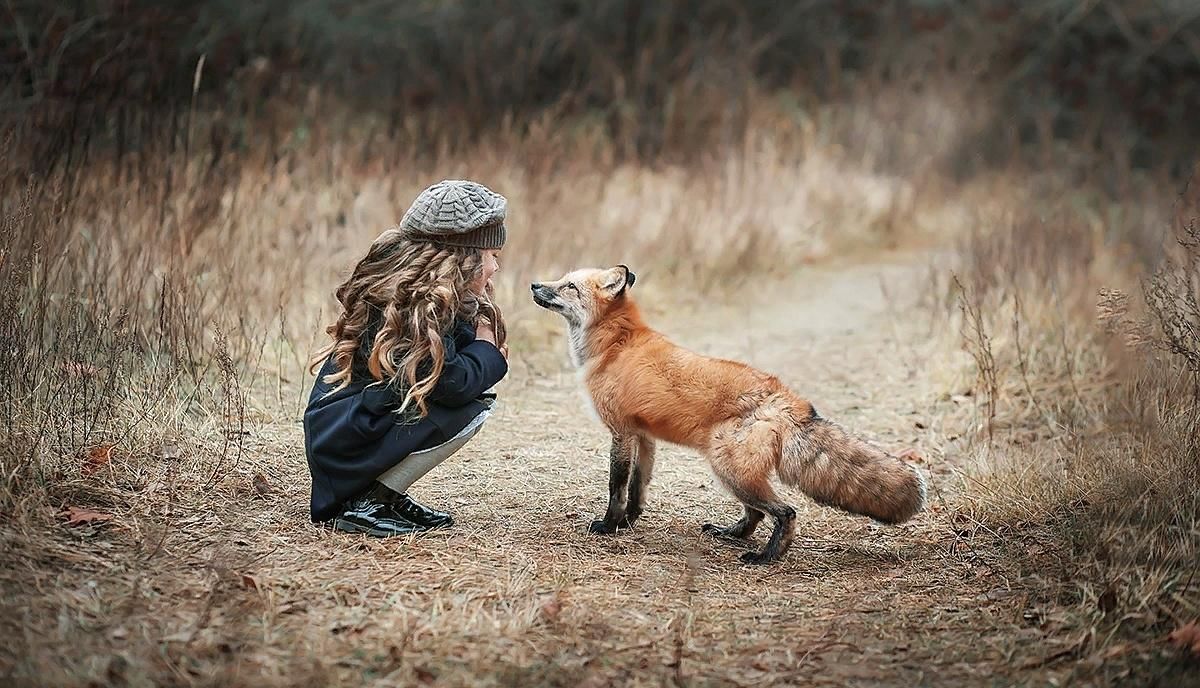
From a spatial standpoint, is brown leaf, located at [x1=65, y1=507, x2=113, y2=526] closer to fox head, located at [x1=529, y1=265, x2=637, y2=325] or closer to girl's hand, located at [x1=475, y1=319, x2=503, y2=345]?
girl's hand, located at [x1=475, y1=319, x2=503, y2=345]

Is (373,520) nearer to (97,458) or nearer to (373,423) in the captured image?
(373,423)

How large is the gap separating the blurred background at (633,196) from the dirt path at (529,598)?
0.25 meters

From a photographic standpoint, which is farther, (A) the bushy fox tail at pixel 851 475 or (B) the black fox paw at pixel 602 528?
(B) the black fox paw at pixel 602 528

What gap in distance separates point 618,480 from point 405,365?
1108mm

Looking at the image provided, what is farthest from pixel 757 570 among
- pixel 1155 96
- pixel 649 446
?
pixel 1155 96

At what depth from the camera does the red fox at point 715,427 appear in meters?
4.75

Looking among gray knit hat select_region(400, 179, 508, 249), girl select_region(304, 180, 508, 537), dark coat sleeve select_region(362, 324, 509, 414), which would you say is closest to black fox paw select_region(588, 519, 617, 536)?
girl select_region(304, 180, 508, 537)

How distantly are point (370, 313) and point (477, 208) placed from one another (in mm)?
641

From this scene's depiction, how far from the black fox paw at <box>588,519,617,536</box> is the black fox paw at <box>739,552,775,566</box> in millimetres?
607

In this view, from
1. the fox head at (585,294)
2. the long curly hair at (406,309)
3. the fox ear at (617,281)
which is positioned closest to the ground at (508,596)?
the long curly hair at (406,309)

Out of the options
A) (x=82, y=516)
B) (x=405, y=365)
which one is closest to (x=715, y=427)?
(x=405, y=365)

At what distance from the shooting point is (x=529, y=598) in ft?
14.0

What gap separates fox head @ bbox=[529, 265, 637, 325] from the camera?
5.44 metres

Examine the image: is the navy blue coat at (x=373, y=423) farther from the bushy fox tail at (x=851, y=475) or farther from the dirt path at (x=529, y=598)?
the bushy fox tail at (x=851, y=475)
